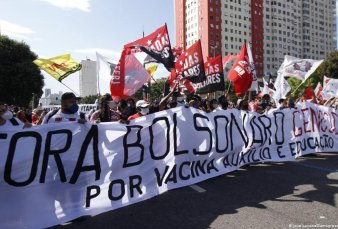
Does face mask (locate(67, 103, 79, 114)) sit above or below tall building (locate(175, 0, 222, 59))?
below

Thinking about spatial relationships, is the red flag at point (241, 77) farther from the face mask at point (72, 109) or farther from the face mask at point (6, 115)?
the face mask at point (6, 115)

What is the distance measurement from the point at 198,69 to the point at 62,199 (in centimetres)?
516

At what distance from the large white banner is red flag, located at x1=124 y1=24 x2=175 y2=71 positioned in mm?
2127

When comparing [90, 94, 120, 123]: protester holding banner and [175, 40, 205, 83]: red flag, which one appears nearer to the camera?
[90, 94, 120, 123]: protester holding banner

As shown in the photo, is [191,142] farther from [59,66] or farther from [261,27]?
[261,27]

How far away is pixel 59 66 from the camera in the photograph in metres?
9.90

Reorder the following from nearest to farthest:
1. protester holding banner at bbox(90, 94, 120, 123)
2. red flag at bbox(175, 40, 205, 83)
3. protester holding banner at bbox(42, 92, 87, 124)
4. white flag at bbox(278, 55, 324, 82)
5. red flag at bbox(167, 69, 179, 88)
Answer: protester holding banner at bbox(42, 92, 87, 124) → protester holding banner at bbox(90, 94, 120, 123) → red flag at bbox(175, 40, 205, 83) → red flag at bbox(167, 69, 179, 88) → white flag at bbox(278, 55, 324, 82)

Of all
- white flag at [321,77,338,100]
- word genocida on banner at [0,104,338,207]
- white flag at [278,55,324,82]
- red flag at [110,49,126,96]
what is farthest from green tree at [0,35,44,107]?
word genocida on banner at [0,104,338,207]

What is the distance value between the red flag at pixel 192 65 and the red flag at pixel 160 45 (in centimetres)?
29

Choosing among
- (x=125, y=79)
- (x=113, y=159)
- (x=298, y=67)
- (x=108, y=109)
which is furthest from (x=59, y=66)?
(x=298, y=67)

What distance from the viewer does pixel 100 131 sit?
552 centimetres

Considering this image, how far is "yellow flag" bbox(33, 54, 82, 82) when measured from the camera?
32.0 ft

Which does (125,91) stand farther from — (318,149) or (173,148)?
(318,149)

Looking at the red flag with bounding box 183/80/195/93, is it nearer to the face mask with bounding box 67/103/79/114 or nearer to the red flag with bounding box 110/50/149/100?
the red flag with bounding box 110/50/149/100
